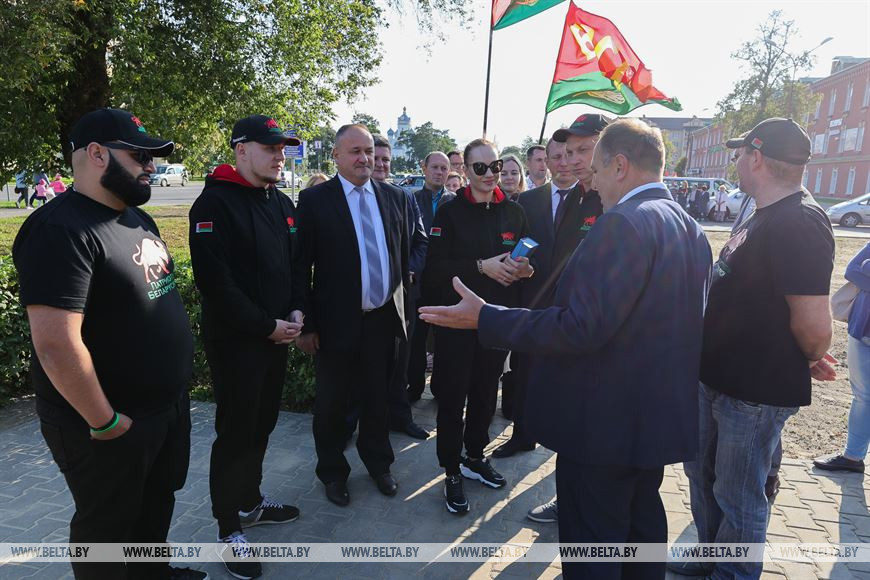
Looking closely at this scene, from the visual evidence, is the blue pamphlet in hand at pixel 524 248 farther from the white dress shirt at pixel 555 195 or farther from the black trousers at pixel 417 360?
the black trousers at pixel 417 360

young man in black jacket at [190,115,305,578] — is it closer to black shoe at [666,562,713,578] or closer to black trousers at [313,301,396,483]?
black trousers at [313,301,396,483]

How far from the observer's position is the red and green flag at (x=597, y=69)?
16.1 ft

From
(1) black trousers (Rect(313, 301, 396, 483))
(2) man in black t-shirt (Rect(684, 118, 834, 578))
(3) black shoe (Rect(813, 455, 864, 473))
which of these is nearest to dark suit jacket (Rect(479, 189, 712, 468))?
(2) man in black t-shirt (Rect(684, 118, 834, 578))

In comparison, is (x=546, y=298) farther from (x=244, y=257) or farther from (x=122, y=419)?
(x=122, y=419)

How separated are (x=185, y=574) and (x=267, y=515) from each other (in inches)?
24.1

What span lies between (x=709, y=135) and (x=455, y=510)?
9287 centimetres

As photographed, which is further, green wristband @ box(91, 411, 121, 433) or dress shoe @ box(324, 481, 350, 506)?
dress shoe @ box(324, 481, 350, 506)

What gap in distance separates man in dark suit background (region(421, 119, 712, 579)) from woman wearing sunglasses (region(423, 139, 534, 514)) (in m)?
1.26

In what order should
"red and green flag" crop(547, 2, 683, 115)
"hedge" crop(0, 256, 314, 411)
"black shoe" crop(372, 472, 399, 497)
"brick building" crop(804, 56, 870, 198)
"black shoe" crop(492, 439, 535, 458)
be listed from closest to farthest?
"black shoe" crop(372, 472, 399, 497), "black shoe" crop(492, 439, 535, 458), "hedge" crop(0, 256, 314, 411), "red and green flag" crop(547, 2, 683, 115), "brick building" crop(804, 56, 870, 198)

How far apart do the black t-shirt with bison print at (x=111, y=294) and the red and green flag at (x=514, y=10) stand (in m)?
4.20

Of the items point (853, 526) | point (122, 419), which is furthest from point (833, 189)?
point (122, 419)

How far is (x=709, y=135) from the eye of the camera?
81.9m

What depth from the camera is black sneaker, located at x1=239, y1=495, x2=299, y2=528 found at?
3203 millimetres

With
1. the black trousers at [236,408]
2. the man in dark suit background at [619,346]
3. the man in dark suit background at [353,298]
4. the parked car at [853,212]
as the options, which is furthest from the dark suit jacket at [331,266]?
the parked car at [853,212]
